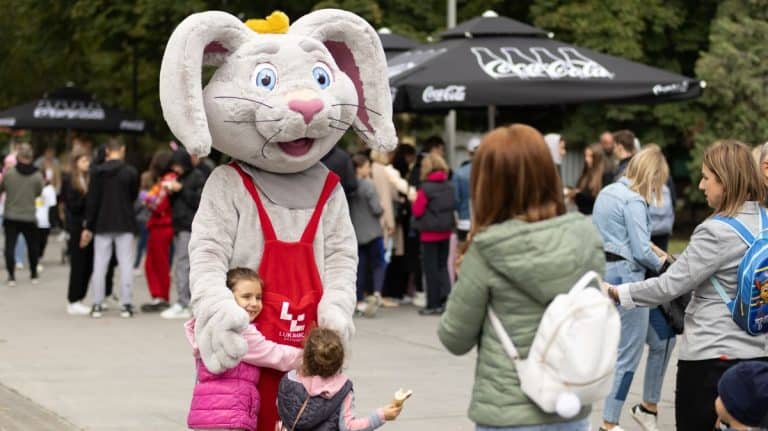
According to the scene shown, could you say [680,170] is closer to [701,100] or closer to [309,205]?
[701,100]

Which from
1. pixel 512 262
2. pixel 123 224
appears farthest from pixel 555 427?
pixel 123 224

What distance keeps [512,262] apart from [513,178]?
0.30 metres

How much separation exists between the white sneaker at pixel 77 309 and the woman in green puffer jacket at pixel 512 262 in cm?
1042

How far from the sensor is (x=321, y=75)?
649 cm

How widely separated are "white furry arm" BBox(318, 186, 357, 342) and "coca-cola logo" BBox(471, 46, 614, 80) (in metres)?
7.86

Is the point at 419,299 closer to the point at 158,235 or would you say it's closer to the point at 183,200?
the point at 158,235

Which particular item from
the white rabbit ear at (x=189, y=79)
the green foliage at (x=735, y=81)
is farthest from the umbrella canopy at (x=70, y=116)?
the white rabbit ear at (x=189, y=79)

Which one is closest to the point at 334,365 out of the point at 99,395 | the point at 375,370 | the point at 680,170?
the point at 99,395

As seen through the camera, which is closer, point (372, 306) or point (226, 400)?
point (226, 400)

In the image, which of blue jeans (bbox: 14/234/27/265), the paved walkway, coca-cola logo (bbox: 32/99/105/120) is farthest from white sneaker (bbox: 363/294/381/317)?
coca-cola logo (bbox: 32/99/105/120)

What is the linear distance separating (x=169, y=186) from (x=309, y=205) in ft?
25.5

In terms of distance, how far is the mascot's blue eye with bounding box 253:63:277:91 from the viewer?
249 inches

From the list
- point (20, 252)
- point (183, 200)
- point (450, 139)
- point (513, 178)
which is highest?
point (513, 178)

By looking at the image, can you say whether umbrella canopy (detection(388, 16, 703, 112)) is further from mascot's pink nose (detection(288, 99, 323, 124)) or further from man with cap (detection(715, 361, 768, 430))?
man with cap (detection(715, 361, 768, 430))
